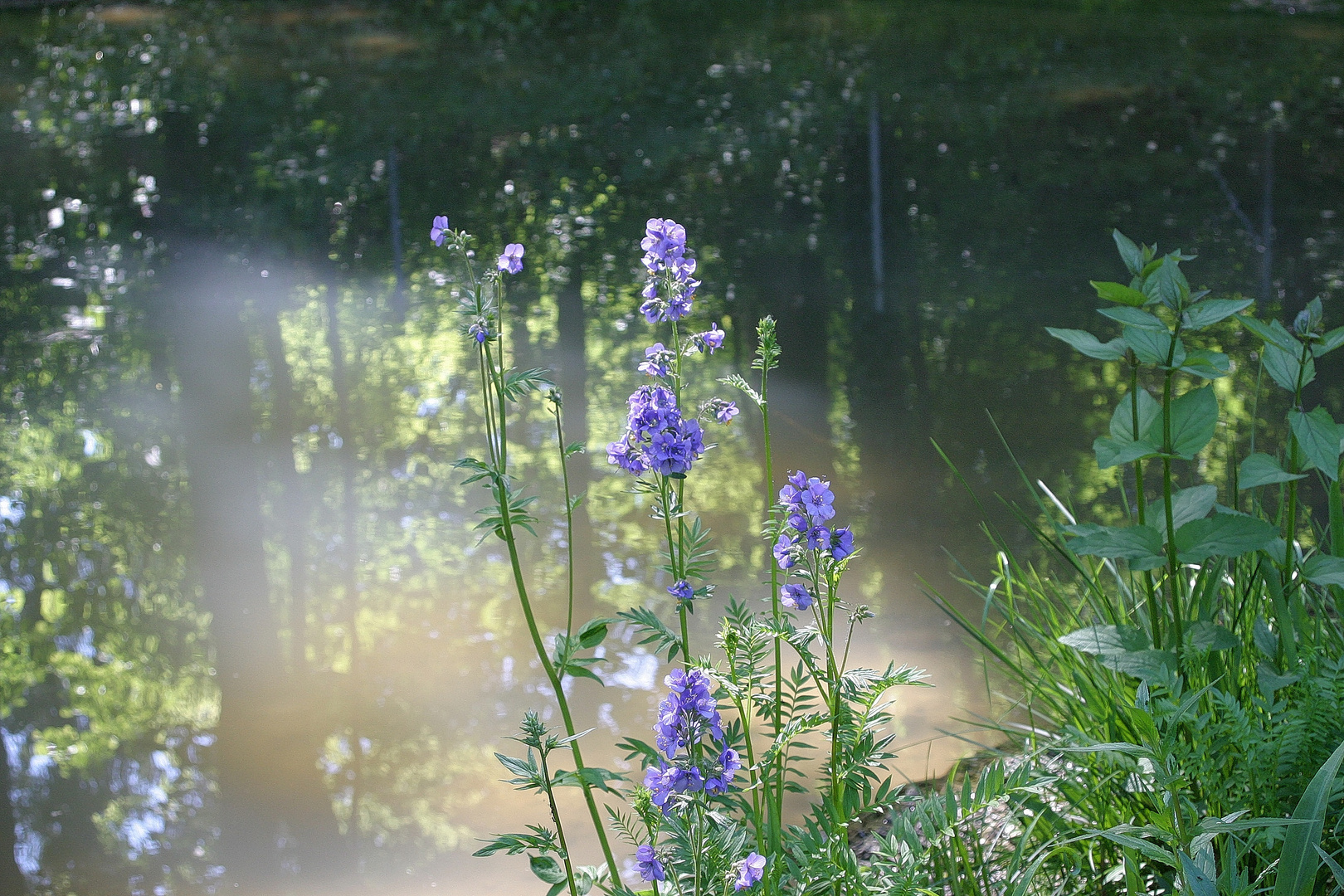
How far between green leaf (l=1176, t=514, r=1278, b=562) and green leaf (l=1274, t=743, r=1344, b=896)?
394mm

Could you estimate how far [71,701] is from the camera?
2686 millimetres

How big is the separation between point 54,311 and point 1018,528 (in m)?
4.37

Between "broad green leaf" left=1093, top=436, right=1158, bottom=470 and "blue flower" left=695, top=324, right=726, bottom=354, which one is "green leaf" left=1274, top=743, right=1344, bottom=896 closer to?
"broad green leaf" left=1093, top=436, right=1158, bottom=470

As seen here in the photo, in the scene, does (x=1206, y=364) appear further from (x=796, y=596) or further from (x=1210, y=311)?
(x=796, y=596)

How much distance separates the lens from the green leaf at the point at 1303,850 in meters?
1.23

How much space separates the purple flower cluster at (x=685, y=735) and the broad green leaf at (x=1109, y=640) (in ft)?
2.21

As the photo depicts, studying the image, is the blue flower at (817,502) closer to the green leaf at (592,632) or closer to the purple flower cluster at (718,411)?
the purple flower cluster at (718,411)

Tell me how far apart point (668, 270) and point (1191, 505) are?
943mm

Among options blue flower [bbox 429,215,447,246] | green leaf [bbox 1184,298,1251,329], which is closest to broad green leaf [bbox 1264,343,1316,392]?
green leaf [bbox 1184,298,1251,329]

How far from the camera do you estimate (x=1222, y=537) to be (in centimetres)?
161

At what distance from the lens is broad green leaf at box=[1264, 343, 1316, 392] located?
1610mm

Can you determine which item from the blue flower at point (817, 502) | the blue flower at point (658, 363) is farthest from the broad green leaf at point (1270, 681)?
the blue flower at point (658, 363)

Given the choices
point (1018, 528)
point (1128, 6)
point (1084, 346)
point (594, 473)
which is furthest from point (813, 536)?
point (1128, 6)

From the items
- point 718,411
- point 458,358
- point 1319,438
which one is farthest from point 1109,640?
point 458,358
